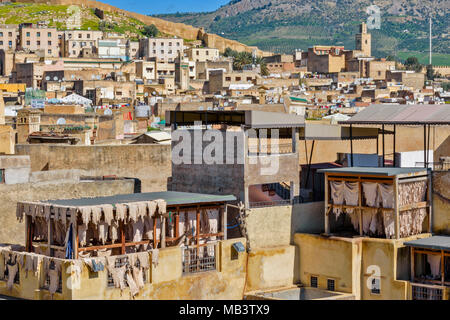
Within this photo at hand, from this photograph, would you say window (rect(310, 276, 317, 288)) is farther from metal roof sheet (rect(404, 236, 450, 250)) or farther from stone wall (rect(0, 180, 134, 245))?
stone wall (rect(0, 180, 134, 245))

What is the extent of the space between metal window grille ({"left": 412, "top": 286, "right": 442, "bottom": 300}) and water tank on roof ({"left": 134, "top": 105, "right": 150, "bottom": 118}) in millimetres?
18191

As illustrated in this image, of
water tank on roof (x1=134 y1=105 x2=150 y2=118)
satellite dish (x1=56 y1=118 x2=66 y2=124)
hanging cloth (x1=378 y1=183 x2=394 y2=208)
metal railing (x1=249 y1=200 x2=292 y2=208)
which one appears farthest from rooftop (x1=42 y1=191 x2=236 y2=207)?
water tank on roof (x1=134 y1=105 x2=150 y2=118)

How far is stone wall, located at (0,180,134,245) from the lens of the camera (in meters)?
16.3

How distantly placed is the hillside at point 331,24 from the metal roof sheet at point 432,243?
3974 inches

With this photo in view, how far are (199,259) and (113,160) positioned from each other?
6.03 m

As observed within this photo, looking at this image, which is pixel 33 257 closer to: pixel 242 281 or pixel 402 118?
pixel 242 281

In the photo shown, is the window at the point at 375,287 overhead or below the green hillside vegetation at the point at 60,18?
below

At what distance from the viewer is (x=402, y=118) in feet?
56.8

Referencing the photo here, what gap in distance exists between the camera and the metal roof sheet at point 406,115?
55.2ft

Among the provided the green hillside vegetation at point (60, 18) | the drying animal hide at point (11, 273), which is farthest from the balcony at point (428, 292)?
the green hillside vegetation at point (60, 18)

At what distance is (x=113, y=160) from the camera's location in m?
19.7

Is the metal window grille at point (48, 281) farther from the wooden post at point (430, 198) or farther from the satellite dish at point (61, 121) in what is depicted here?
the satellite dish at point (61, 121)

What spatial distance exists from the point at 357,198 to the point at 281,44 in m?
107
